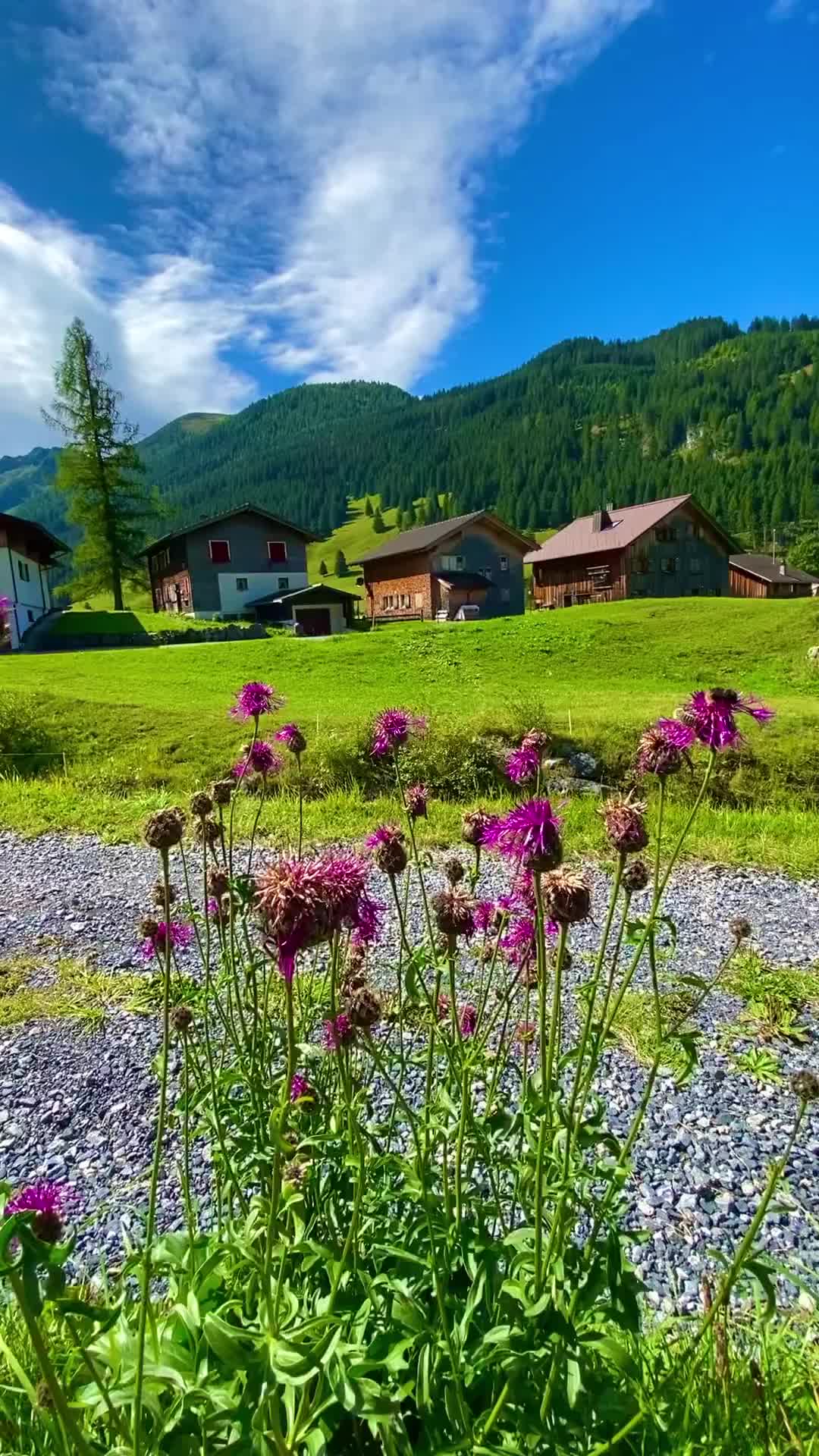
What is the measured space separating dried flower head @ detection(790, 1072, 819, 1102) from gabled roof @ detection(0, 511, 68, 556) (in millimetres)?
37123

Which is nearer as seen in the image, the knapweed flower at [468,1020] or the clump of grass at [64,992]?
the knapweed flower at [468,1020]

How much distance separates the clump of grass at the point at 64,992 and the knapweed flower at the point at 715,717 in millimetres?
4401

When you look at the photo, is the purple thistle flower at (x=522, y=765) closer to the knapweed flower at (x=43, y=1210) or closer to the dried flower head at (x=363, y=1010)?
the dried flower head at (x=363, y=1010)

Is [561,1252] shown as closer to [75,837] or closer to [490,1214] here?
[490,1214]

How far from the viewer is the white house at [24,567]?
1394 inches

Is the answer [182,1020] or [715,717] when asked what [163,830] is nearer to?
[182,1020]

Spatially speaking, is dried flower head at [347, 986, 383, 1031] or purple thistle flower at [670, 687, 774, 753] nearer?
dried flower head at [347, 986, 383, 1031]

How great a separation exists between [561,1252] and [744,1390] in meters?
0.83

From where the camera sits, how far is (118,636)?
35.2 m

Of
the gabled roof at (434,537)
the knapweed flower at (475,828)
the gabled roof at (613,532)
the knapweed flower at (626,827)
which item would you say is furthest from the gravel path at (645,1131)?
the gabled roof at (613,532)

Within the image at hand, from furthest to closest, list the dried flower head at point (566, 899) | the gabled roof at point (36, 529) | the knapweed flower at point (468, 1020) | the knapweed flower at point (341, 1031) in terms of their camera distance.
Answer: the gabled roof at point (36, 529), the knapweed flower at point (468, 1020), the dried flower head at point (566, 899), the knapweed flower at point (341, 1031)

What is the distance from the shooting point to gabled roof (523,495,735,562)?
52438mm

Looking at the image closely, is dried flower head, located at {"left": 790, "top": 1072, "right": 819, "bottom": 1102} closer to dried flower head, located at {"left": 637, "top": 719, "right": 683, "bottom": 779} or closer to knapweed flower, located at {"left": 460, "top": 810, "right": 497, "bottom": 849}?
dried flower head, located at {"left": 637, "top": 719, "right": 683, "bottom": 779}

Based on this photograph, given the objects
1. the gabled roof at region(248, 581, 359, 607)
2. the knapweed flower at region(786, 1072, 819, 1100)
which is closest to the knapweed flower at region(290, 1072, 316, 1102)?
the knapweed flower at region(786, 1072, 819, 1100)
